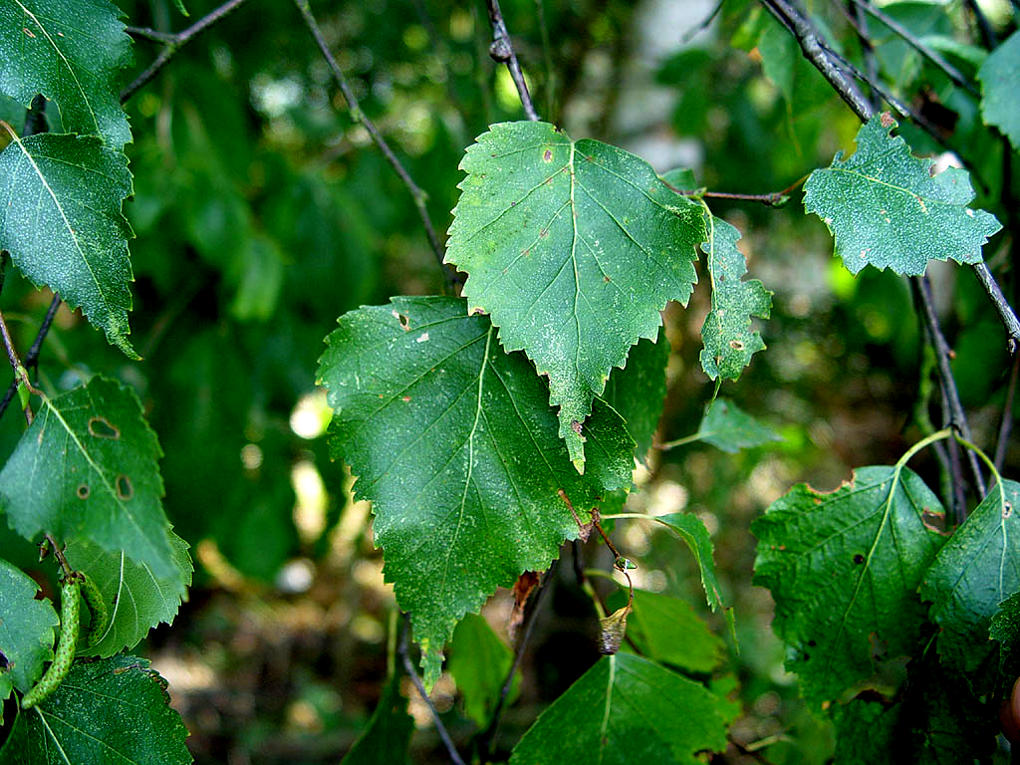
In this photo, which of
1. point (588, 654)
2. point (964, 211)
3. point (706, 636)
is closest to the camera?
point (964, 211)

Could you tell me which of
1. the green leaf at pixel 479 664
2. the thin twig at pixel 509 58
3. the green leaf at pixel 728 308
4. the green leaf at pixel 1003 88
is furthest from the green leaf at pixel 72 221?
the green leaf at pixel 1003 88

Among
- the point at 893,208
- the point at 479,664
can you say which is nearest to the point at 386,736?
the point at 479,664

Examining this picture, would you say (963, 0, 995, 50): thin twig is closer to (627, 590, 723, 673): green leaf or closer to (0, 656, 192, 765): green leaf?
(627, 590, 723, 673): green leaf

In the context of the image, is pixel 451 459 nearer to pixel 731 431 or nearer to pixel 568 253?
pixel 568 253

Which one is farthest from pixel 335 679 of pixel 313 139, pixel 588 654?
pixel 313 139

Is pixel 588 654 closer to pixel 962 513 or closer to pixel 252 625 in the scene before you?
pixel 962 513

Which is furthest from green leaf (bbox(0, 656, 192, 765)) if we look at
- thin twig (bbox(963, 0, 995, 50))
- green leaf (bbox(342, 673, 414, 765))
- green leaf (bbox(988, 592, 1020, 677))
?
thin twig (bbox(963, 0, 995, 50))

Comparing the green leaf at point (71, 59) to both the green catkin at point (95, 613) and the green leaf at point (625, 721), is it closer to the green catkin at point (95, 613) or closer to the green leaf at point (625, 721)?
the green catkin at point (95, 613)
